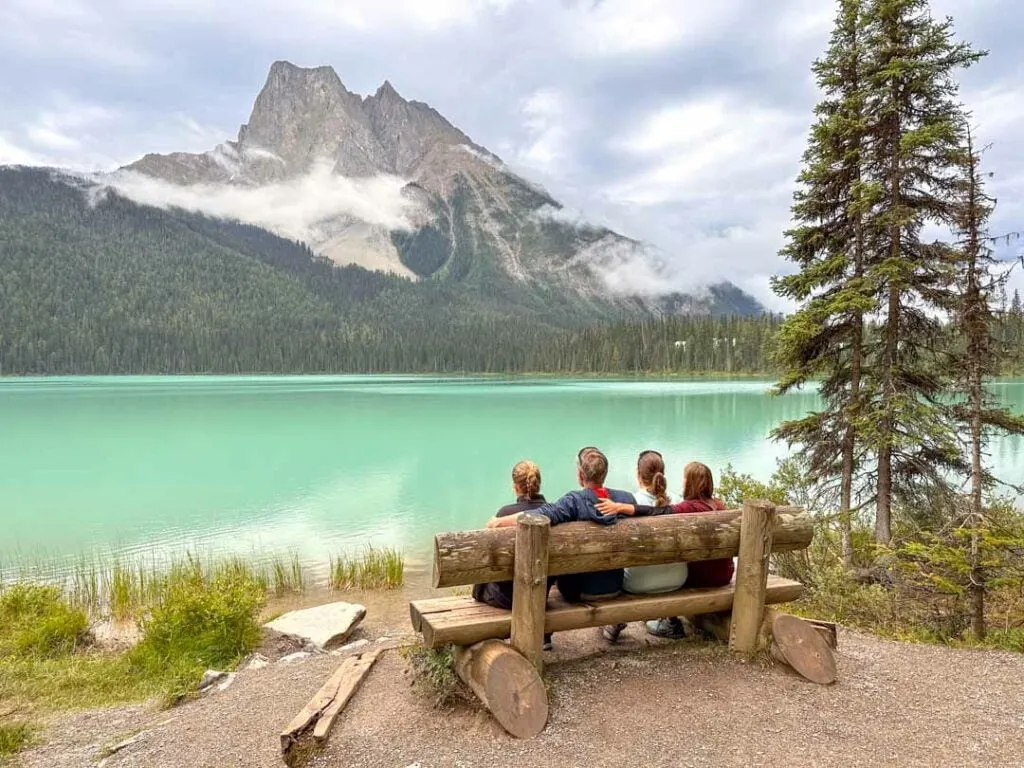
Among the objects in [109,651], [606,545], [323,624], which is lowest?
[109,651]

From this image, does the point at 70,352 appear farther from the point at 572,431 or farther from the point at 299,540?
the point at 299,540

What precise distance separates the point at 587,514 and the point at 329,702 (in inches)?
106

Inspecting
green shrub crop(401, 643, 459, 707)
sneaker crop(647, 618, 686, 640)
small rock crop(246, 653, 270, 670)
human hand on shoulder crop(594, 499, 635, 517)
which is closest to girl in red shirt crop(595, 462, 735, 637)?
human hand on shoulder crop(594, 499, 635, 517)

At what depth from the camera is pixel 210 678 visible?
7.39 m

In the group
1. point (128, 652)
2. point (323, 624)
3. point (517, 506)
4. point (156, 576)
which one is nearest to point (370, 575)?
point (323, 624)

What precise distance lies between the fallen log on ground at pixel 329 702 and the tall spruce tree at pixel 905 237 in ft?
32.5

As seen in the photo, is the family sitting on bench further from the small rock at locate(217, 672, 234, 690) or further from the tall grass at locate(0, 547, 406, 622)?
the tall grass at locate(0, 547, 406, 622)

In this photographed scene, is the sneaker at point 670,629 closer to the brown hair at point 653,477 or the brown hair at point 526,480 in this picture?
the brown hair at point 653,477

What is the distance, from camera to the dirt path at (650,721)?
4.78 metres

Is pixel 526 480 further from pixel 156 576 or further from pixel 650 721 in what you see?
pixel 156 576

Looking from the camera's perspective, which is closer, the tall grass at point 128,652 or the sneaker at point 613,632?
the sneaker at point 613,632

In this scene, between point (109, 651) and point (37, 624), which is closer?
point (109, 651)

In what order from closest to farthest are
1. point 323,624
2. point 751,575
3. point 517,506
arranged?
1. point 517,506
2. point 751,575
3. point 323,624

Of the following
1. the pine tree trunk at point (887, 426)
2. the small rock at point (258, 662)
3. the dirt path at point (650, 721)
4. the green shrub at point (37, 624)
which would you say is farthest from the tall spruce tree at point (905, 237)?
the green shrub at point (37, 624)
